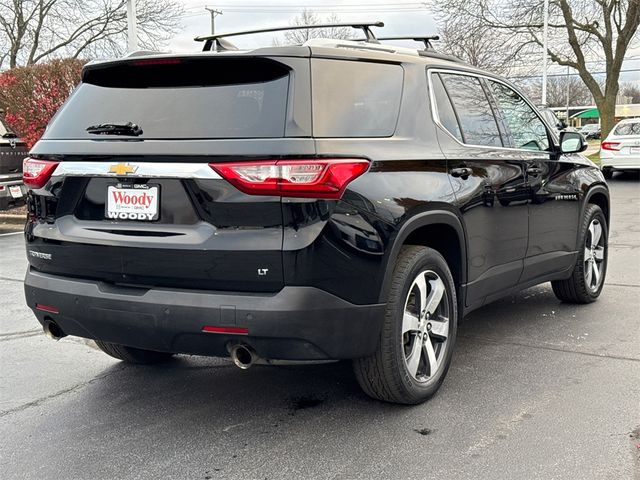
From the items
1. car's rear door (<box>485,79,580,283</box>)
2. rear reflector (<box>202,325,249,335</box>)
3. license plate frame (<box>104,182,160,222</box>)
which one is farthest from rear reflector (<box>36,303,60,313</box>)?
car's rear door (<box>485,79,580,283</box>)

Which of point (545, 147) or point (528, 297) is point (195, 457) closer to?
point (545, 147)

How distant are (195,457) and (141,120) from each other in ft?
5.21

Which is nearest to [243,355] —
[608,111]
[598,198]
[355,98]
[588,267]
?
[355,98]

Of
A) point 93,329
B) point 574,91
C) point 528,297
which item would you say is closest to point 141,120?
point 93,329

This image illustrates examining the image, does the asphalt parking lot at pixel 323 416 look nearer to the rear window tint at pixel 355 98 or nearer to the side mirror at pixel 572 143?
the side mirror at pixel 572 143

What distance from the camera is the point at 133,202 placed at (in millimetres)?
3201

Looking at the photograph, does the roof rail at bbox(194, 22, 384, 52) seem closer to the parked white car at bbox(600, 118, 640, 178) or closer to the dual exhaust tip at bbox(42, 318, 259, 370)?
the dual exhaust tip at bbox(42, 318, 259, 370)

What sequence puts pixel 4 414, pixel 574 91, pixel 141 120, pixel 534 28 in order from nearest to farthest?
1. pixel 141 120
2. pixel 4 414
3. pixel 534 28
4. pixel 574 91

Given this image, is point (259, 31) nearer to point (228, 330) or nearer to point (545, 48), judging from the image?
point (228, 330)

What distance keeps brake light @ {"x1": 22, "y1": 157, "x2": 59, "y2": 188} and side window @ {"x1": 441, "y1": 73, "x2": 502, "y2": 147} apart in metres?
2.24

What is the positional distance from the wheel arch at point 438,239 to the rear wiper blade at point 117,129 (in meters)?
1.33

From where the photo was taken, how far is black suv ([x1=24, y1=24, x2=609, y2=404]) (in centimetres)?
299

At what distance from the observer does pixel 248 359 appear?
3.17 meters

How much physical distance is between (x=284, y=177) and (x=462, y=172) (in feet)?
4.49
